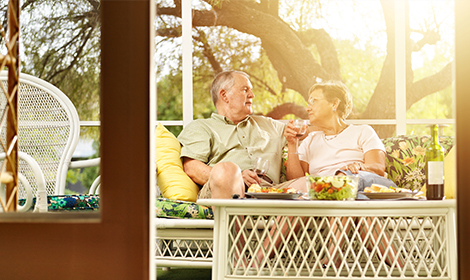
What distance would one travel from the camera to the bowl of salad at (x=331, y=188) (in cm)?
188

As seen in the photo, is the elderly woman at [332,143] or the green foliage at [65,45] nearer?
the elderly woman at [332,143]

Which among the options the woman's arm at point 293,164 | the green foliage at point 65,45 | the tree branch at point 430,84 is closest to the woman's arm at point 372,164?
the woman's arm at point 293,164

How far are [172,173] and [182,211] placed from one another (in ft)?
1.28

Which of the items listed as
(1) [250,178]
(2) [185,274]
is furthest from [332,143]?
(2) [185,274]

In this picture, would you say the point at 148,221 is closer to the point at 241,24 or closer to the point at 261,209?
the point at 261,209

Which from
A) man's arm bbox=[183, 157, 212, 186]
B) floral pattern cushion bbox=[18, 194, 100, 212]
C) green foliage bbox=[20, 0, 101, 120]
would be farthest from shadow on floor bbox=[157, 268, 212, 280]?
green foliage bbox=[20, 0, 101, 120]

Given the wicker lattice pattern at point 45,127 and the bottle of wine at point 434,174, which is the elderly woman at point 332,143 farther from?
the wicker lattice pattern at point 45,127

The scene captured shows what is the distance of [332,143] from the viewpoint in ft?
10.2

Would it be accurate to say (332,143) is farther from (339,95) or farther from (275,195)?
(275,195)

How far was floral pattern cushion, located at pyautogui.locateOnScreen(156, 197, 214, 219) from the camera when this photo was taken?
8.34ft

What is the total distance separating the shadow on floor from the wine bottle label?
160cm

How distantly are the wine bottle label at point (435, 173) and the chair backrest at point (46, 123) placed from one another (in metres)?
2.21

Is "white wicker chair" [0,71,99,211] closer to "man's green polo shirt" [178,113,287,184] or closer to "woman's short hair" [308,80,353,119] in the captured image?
"man's green polo shirt" [178,113,287,184]

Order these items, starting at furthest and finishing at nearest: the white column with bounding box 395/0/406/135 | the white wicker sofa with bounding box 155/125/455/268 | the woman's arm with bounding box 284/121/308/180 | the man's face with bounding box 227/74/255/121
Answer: the white column with bounding box 395/0/406/135, the man's face with bounding box 227/74/255/121, the woman's arm with bounding box 284/121/308/180, the white wicker sofa with bounding box 155/125/455/268
